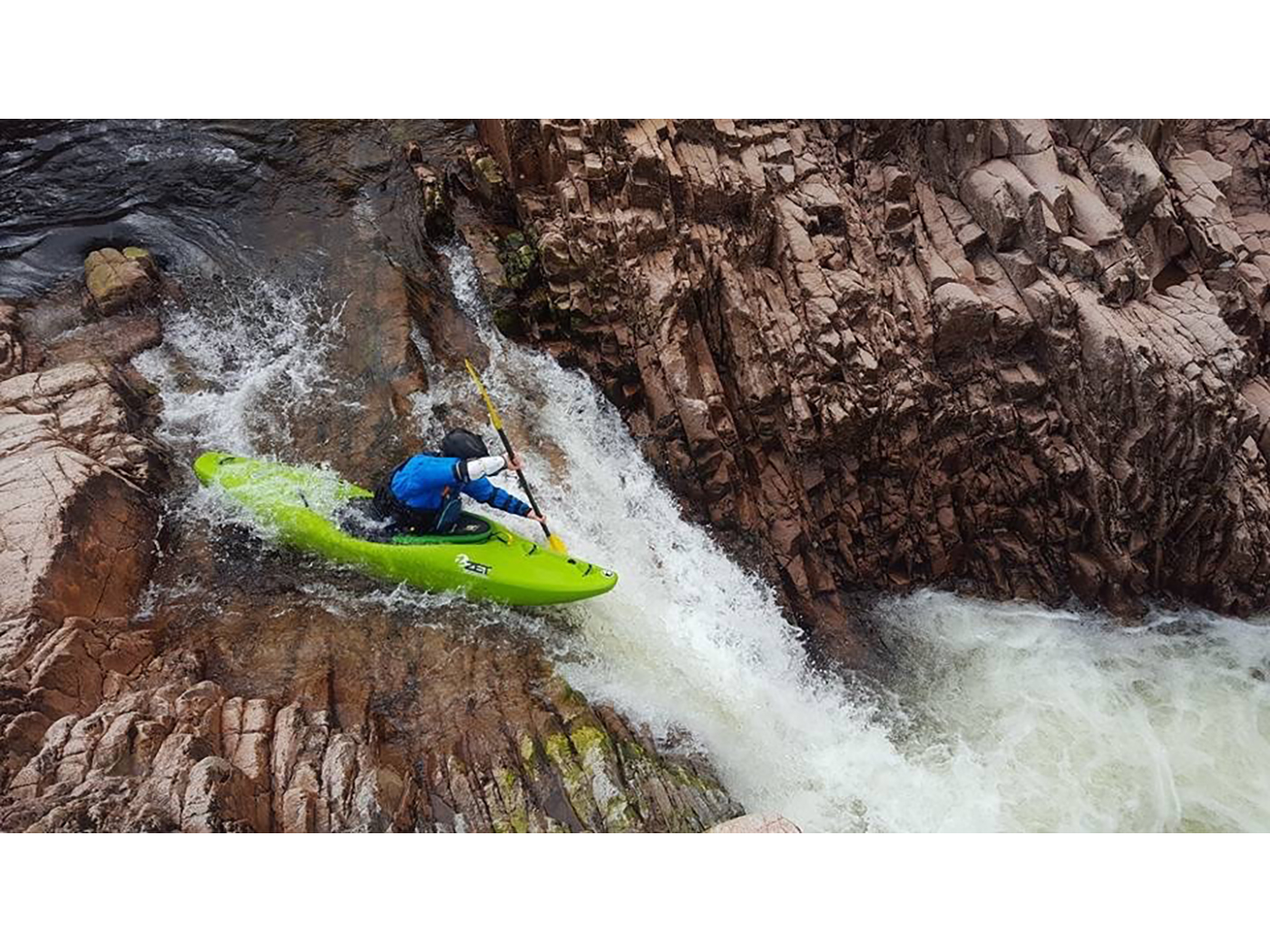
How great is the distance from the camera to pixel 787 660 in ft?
17.0

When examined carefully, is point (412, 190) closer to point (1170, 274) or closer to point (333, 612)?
point (333, 612)

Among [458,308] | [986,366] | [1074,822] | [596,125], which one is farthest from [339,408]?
[1074,822]

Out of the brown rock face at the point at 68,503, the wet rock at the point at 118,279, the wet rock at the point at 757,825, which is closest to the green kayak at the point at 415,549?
the brown rock face at the point at 68,503

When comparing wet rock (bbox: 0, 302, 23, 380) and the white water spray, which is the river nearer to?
the white water spray

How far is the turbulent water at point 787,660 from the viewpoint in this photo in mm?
4359

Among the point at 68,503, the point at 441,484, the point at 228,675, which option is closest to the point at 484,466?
the point at 441,484

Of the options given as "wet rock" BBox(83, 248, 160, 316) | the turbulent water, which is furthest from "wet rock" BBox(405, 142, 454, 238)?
"wet rock" BBox(83, 248, 160, 316)

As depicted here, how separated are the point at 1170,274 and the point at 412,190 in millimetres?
5439

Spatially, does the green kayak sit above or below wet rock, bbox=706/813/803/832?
above

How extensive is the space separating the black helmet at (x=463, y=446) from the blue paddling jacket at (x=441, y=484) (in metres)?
0.03

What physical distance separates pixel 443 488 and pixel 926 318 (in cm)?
334

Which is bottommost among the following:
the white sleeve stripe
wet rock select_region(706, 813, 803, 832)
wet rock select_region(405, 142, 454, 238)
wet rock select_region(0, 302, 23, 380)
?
wet rock select_region(706, 813, 803, 832)

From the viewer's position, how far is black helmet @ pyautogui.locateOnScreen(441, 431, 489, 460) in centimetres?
416

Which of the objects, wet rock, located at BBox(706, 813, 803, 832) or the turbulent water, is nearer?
wet rock, located at BBox(706, 813, 803, 832)
